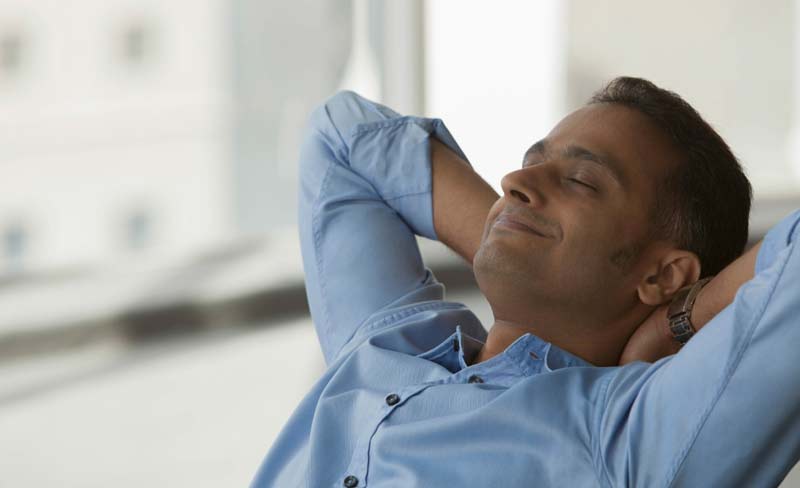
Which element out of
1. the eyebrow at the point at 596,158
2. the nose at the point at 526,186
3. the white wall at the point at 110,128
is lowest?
the white wall at the point at 110,128

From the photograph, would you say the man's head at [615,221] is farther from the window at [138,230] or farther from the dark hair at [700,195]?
the window at [138,230]

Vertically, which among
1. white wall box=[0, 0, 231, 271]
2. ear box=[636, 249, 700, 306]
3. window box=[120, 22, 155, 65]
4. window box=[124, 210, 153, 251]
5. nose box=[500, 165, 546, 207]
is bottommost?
window box=[124, 210, 153, 251]

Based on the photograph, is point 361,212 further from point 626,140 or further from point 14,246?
point 14,246

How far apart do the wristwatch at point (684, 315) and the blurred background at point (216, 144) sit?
1.50 meters

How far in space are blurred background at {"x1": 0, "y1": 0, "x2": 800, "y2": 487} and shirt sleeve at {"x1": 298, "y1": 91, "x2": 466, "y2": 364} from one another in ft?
3.63

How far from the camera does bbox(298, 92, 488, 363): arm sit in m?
1.70

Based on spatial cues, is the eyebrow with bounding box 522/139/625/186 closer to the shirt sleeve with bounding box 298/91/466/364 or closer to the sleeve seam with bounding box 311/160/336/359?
the shirt sleeve with bounding box 298/91/466/364

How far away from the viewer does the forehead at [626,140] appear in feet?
5.00

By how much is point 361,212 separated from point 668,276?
0.48 m

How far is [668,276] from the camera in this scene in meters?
1.54

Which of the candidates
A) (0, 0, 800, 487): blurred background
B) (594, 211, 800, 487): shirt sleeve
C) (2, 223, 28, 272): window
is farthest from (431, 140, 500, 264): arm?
(2, 223, 28, 272): window

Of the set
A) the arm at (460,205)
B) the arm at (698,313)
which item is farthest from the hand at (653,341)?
the arm at (460,205)

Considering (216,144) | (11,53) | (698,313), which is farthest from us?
(216,144)

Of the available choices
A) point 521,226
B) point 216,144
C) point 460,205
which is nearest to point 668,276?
point 521,226
